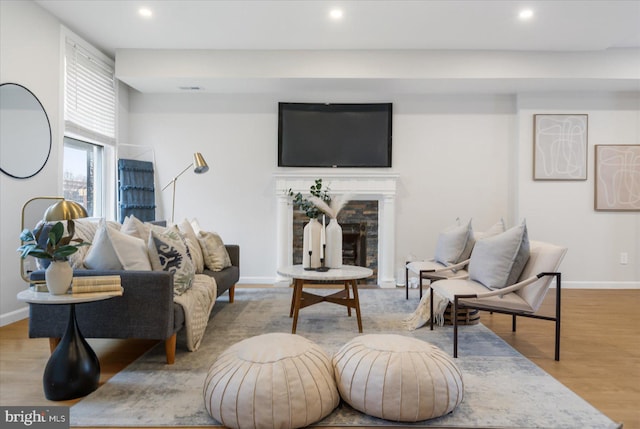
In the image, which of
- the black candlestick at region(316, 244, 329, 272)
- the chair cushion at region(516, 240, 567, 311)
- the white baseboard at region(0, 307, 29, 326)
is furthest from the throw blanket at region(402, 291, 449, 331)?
the white baseboard at region(0, 307, 29, 326)

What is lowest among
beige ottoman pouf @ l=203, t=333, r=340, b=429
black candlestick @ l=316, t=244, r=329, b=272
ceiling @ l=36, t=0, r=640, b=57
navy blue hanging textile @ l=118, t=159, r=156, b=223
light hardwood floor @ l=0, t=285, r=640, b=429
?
light hardwood floor @ l=0, t=285, r=640, b=429

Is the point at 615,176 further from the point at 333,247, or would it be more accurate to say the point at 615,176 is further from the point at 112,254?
the point at 112,254

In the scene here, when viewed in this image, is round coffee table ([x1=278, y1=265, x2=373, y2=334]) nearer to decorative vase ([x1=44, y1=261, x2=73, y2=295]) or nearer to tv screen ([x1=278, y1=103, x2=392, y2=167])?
decorative vase ([x1=44, y1=261, x2=73, y2=295])

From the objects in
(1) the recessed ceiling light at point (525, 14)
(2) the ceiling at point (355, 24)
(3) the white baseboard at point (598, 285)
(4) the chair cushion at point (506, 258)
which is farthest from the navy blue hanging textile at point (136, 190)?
(3) the white baseboard at point (598, 285)

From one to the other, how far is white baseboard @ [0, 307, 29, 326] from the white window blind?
1.84 metres

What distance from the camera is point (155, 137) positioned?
17.8 ft

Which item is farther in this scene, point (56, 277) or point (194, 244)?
point (194, 244)

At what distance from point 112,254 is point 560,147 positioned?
17.3ft

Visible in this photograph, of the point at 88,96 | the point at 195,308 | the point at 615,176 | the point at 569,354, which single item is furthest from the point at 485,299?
the point at 88,96

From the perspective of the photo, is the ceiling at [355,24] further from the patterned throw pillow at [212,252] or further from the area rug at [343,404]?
the area rug at [343,404]

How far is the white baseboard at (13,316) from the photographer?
3.40m

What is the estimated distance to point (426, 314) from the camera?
3.48 metres

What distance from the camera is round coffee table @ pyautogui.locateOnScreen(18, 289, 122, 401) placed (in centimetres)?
204

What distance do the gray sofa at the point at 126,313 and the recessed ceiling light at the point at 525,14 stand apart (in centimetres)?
385
